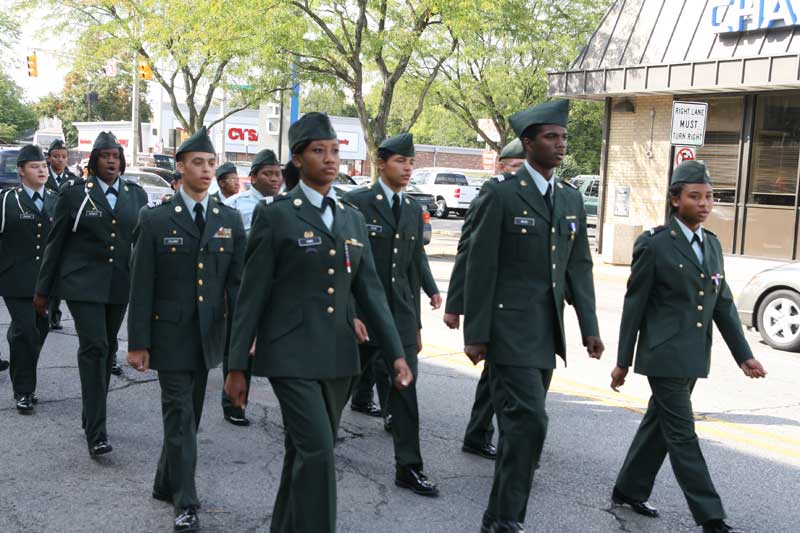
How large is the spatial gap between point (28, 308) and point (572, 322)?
23.1ft

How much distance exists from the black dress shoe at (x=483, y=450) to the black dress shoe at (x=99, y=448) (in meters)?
2.36

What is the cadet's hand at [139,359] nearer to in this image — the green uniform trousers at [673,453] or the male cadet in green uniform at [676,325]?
the male cadet in green uniform at [676,325]

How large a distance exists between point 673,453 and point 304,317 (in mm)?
2089

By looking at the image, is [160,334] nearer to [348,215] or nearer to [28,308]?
[348,215]

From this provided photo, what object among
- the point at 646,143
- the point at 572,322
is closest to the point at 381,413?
the point at 572,322

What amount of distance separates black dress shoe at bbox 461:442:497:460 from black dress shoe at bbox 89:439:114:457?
236 centimetres

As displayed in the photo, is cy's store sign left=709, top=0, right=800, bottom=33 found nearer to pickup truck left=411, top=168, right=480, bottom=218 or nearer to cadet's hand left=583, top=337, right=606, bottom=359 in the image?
cadet's hand left=583, top=337, right=606, bottom=359

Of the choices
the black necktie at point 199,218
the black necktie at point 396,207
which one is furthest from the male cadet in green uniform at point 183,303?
the black necktie at point 396,207

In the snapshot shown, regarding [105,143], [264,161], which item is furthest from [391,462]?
[264,161]

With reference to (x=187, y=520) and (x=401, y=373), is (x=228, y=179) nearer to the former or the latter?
(x=187, y=520)

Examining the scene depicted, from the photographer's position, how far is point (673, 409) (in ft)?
15.2

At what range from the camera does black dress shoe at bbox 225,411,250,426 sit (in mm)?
6668

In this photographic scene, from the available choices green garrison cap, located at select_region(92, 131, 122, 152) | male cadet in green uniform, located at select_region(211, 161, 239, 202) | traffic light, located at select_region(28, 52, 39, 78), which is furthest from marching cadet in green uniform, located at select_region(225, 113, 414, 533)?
traffic light, located at select_region(28, 52, 39, 78)

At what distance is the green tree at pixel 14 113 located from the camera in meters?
69.5
